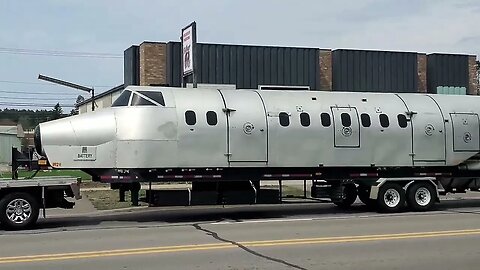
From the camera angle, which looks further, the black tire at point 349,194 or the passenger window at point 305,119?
the black tire at point 349,194

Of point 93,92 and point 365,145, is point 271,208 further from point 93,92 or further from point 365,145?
point 93,92

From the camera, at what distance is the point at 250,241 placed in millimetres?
11836

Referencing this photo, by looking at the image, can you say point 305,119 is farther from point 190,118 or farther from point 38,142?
point 38,142

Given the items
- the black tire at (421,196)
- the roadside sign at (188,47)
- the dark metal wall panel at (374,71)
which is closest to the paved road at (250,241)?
the black tire at (421,196)

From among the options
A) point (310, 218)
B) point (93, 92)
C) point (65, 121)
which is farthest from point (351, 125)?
point (93, 92)

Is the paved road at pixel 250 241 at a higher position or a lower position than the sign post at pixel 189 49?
lower

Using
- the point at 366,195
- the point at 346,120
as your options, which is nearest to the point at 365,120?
the point at 346,120

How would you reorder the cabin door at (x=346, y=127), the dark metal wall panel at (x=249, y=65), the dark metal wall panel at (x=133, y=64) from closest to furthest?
the cabin door at (x=346, y=127) < the dark metal wall panel at (x=249, y=65) < the dark metal wall panel at (x=133, y=64)

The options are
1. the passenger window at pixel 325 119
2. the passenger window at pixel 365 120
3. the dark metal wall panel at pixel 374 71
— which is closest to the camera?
the passenger window at pixel 325 119

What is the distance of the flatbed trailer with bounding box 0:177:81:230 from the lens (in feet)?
46.9

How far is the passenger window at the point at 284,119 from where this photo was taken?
17141 millimetres

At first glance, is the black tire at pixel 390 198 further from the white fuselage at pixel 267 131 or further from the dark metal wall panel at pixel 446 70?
the dark metal wall panel at pixel 446 70

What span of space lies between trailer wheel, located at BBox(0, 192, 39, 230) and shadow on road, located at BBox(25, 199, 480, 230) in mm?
583

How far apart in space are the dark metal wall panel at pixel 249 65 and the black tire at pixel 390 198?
13.0 m
